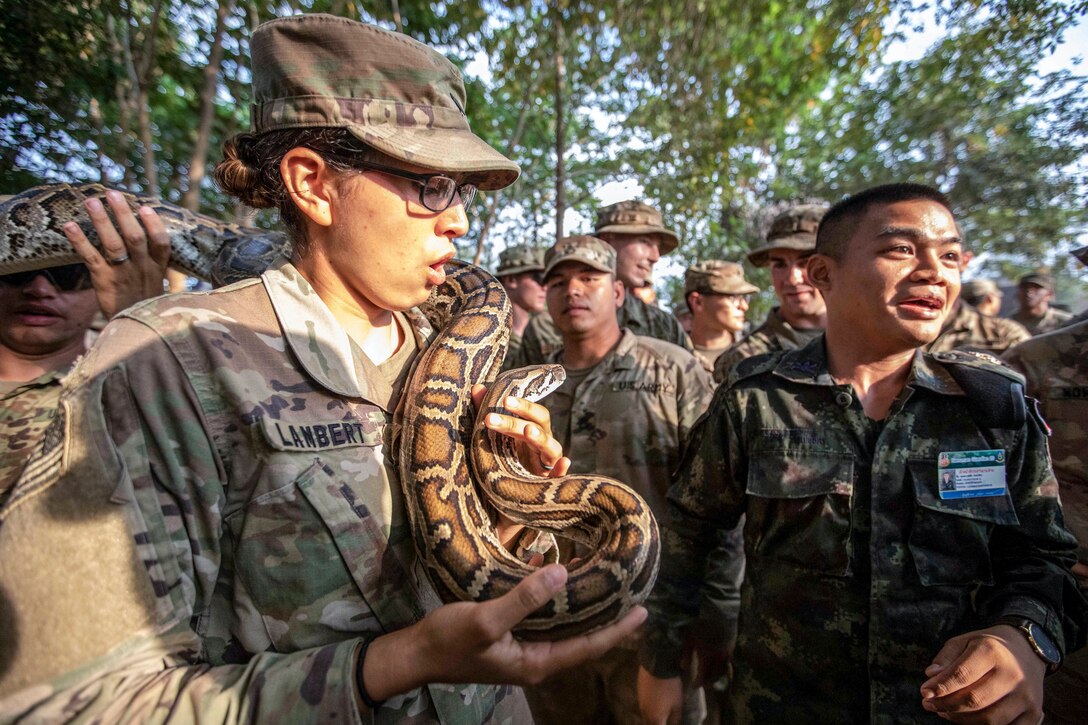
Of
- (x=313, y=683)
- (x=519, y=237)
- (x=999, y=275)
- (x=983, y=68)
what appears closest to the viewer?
(x=313, y=683)

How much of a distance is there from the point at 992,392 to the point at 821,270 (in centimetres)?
110

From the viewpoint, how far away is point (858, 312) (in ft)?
9.89

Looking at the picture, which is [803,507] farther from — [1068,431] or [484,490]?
[1068,431]

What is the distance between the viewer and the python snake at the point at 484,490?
6.40 feet

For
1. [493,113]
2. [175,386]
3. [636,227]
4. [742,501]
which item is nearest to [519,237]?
[493,113]

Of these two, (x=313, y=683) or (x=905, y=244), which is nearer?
(x=313, y=683)

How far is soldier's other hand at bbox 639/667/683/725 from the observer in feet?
11.1

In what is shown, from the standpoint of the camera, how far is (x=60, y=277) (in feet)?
11.6

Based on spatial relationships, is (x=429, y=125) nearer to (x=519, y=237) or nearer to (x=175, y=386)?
(x=175, y=386)

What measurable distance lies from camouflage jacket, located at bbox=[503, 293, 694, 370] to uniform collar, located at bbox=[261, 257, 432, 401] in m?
5.37

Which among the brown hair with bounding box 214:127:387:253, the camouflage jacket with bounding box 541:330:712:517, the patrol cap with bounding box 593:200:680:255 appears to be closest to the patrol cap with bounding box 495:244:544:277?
the patrol cap with bounding box 593:200:680:255

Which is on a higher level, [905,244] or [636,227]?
[636,227]

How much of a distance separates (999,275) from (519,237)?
28552 millimetres

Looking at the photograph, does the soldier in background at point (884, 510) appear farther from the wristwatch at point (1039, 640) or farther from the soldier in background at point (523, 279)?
the soldier in background at point (523, 279)
